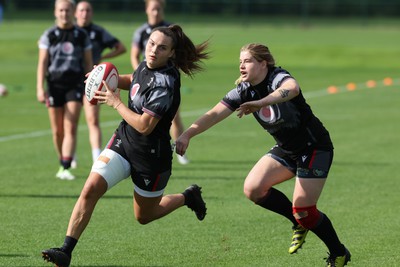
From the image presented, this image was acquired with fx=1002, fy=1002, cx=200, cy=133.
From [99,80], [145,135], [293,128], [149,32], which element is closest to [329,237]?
[293,128]

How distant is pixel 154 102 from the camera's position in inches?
310

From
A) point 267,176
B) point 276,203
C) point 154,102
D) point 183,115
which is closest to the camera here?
point 154,102

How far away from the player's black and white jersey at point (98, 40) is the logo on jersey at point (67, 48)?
1488 mm

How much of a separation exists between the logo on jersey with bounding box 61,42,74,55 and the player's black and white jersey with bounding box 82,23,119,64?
1.49m

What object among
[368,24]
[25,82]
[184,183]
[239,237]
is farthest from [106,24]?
[239,237]

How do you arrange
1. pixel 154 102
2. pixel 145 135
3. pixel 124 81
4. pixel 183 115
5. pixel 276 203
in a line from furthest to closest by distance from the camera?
pixel 183 115, pixel 276 203, pixel 124 81, pixel 145 135, pixel 154 102

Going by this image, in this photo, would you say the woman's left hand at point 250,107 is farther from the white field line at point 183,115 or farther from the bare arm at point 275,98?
the white field line at point 183,115

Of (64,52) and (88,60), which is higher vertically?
(64,52)

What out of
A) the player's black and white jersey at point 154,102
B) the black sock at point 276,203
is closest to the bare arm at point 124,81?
the player's black and white jersey at point 154,102

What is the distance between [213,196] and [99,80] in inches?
166

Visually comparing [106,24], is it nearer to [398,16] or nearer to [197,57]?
[398,16]

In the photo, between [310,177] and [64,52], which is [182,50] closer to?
[310,177]

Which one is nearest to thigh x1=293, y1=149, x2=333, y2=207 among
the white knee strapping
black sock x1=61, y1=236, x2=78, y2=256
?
the white knee strapping

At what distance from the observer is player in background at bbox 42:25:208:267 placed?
309 inches
